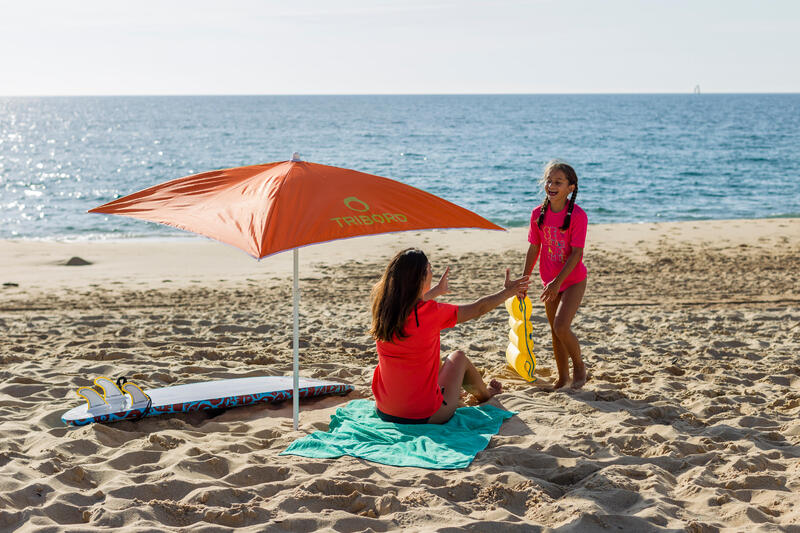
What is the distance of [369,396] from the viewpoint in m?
6.00

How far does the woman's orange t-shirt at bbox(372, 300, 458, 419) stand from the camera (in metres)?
4.67

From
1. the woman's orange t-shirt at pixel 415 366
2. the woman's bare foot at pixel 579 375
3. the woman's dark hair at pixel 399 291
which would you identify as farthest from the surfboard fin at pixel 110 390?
the woman's bare foot at pixel 579 375

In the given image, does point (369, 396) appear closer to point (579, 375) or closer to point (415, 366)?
point (415, 366)

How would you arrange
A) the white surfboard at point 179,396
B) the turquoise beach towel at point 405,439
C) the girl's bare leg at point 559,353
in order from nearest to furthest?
the turquoise beach towel at point 405,439 → the white surfboard at point 179,396 → the girl's bare leg at point 559,353

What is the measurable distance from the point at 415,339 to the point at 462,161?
1369 inches

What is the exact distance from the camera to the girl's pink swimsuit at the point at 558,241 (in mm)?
5742

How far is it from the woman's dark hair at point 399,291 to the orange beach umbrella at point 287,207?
0.70 ft

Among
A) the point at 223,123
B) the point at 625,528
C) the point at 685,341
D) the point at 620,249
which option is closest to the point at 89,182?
the point at 620,249

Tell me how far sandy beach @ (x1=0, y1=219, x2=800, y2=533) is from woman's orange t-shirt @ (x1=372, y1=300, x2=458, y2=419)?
56 cm

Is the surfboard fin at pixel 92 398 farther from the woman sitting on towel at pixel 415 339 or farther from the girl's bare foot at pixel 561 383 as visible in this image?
the girl's bare foot at pixel 561 383

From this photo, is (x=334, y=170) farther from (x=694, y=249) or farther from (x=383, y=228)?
(x=694, y=249)

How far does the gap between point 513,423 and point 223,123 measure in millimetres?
78613

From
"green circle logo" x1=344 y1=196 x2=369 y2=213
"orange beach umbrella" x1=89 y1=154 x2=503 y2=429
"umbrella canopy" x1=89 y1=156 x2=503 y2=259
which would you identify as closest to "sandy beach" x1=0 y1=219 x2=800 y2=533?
"orange beach umbrella" x1=89 y1=154 x2=503 y2=429

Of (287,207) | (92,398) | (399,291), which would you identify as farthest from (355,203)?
(92,398)
